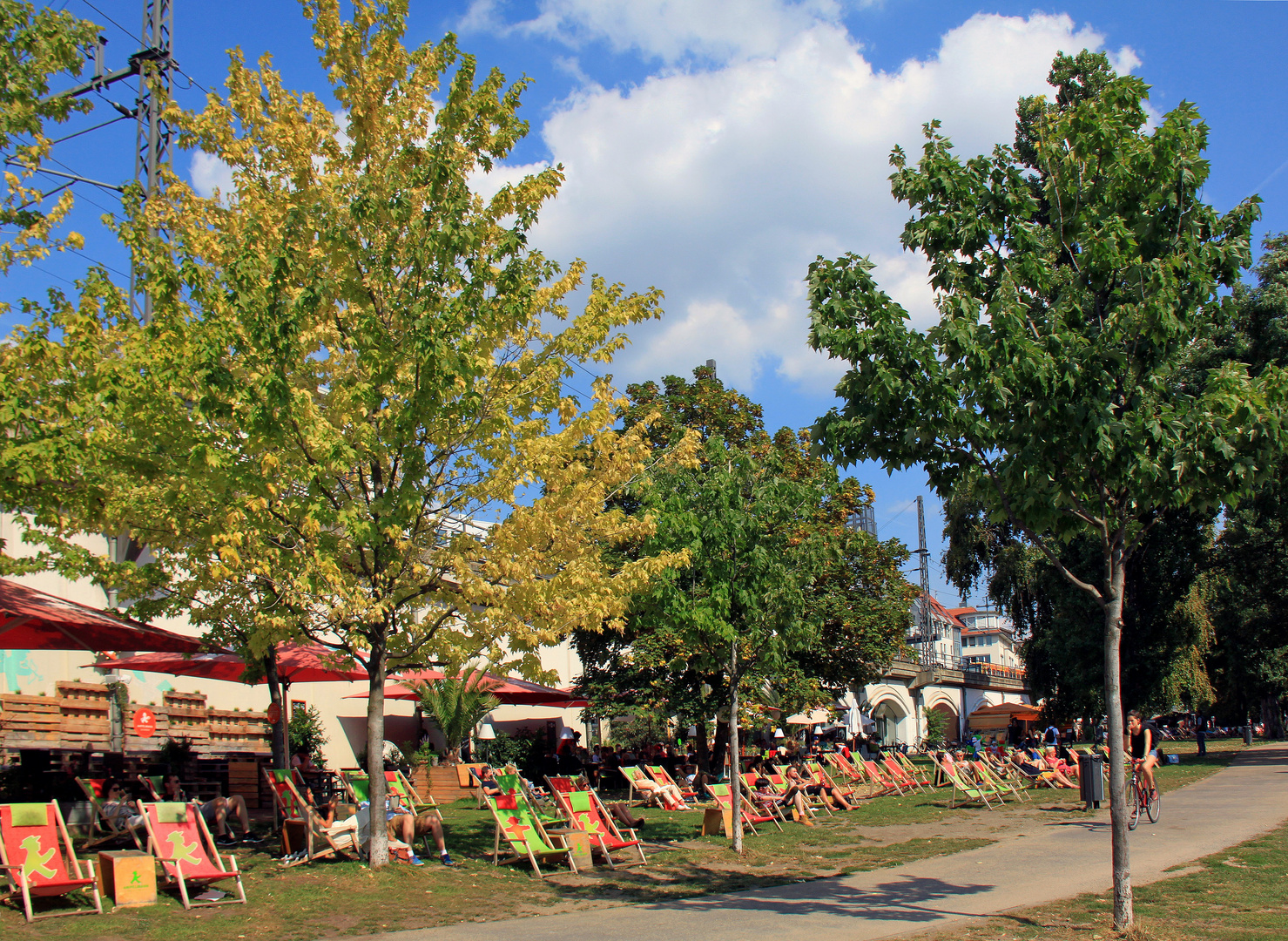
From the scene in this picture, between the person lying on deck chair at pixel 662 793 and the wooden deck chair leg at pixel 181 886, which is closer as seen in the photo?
the wooden deck chair leg at pixel 181 886

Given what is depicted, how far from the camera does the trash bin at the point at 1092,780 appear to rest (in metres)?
14.6

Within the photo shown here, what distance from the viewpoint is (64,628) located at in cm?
903

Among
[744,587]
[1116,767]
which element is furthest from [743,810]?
[1116,767]

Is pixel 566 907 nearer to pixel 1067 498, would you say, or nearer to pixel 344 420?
pixel 344 420

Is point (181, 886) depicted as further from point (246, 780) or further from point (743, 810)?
point (743, 810)

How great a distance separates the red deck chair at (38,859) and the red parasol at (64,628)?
1.99 metres

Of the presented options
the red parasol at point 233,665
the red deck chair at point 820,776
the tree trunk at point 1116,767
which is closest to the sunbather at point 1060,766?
the red deck chair at point 820,776

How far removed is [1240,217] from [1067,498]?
2.51m

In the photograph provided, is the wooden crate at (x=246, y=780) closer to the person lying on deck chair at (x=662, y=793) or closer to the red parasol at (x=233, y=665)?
the red parasol at (x=233, y=665)

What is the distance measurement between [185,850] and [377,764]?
1783 mm

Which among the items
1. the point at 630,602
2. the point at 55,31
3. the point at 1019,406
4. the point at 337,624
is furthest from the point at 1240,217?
the point at 55,31

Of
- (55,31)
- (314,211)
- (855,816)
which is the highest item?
(55,31)

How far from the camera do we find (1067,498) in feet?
24.7

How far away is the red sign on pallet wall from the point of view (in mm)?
16188
